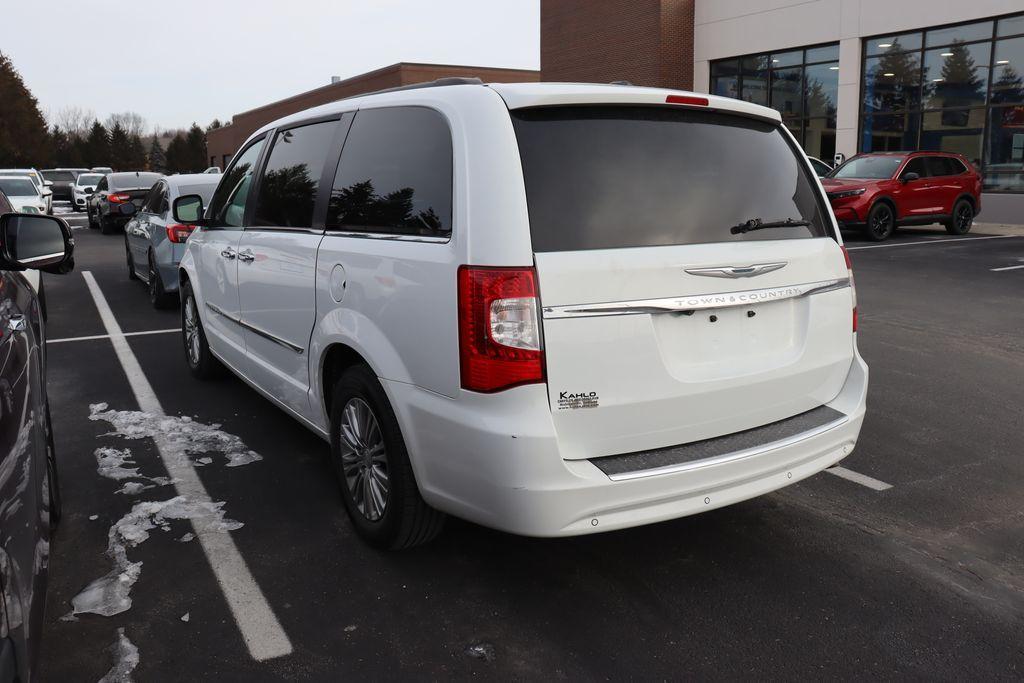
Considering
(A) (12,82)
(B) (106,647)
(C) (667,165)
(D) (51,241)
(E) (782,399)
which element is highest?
(A) (12,82)

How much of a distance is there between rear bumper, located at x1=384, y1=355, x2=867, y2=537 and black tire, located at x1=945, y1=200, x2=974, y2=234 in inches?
714

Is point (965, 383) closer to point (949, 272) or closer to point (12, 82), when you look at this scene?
point (949, 272)

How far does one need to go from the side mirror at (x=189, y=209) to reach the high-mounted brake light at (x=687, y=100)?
3680 mm

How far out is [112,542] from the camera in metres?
3.77

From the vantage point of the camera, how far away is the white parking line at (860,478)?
441cm

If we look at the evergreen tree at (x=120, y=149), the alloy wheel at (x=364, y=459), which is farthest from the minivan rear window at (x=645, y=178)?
the evergreen tree at (x=120, y=149)

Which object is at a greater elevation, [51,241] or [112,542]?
[51,241]

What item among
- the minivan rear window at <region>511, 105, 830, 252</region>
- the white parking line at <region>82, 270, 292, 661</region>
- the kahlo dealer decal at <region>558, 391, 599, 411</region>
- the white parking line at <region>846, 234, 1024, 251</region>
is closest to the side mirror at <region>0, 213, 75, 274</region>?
the white parking line at <region>82, 270, 292, 661</region>

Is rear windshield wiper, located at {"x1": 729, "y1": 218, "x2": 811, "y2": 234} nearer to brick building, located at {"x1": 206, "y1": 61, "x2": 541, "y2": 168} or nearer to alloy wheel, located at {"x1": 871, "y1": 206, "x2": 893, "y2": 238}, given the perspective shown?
alloy wheel, located at {"x1": 871, "y1": 206, "x2": 893, "y2": 238}

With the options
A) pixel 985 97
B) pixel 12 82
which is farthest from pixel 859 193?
pixel 12 82

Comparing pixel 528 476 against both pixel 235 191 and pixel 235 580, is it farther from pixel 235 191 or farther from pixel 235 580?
pixel 235 191

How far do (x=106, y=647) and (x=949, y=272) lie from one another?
12696mm

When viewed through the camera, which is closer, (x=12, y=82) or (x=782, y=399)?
(x=782, y=399)

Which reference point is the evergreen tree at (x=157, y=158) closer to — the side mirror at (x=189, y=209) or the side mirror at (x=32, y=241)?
the side mirror at (x=189, y=209)
